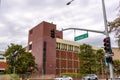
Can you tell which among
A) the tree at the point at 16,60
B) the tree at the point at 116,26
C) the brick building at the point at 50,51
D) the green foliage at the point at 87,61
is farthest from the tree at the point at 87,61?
the tree at the point at 116,26

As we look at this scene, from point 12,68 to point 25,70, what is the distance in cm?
385

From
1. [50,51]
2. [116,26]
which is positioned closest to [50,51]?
[50,51]

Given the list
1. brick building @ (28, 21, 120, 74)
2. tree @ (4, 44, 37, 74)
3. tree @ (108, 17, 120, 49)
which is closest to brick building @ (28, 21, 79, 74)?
brick building @ (28, 21, 120, 74)

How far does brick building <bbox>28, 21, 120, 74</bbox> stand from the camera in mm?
72994

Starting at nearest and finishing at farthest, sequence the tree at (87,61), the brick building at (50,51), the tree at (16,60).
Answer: the tree at (16,60), the tree at (87,61), the brick building at (50,51)

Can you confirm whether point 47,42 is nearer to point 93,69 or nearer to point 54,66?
point 54,66

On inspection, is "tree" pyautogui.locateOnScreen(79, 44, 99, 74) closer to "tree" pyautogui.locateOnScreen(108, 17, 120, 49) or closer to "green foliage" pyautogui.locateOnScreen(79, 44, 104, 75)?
"green foliage" pyautogui.locateOnScreen(79, 44, 104, 75)

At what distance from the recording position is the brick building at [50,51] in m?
73.0

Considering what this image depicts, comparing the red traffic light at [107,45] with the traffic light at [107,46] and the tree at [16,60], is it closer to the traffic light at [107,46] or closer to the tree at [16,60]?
the traffic light at [107,46]

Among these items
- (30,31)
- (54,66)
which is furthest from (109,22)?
(30,31)

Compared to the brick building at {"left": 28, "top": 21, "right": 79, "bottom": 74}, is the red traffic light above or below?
below

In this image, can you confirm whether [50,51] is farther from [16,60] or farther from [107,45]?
[107,45]

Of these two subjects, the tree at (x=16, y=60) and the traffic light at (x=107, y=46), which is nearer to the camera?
the traffic light at (x=107, y=46)

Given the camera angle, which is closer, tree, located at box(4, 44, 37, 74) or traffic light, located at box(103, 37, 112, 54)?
traffic light, located at box(103, 37, 112, 54)
